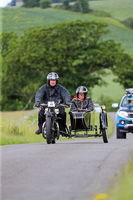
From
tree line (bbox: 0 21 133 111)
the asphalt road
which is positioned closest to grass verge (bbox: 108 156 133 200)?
the asphalt road

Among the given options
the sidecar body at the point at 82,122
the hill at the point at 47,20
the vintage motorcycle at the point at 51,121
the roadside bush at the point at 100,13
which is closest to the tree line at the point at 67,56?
the hill at the point at 47,20

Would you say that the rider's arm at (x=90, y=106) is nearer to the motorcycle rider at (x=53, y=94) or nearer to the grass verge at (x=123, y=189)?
the motorcycle rider at (x=53, y=94)

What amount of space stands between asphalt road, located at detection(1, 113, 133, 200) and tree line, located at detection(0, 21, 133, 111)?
64300mm

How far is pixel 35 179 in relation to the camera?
8.11 m

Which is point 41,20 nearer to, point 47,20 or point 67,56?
point 47,20

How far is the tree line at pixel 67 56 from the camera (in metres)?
77.1

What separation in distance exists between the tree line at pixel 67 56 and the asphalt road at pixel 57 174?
64.3 m

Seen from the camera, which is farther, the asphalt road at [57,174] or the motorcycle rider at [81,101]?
the motorcycle rider at [81,101]

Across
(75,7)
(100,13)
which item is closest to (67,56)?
(75,7)

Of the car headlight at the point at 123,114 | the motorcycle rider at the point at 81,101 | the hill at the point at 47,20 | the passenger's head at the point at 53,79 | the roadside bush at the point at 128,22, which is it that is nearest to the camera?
the passenger's head at the point at 53,79

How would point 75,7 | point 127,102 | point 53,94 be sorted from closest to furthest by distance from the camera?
1. point 53,94
2. point 127,102
3. point 75,7

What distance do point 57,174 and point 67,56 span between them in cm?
7017

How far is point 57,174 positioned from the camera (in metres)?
8.65

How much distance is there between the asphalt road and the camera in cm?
685
